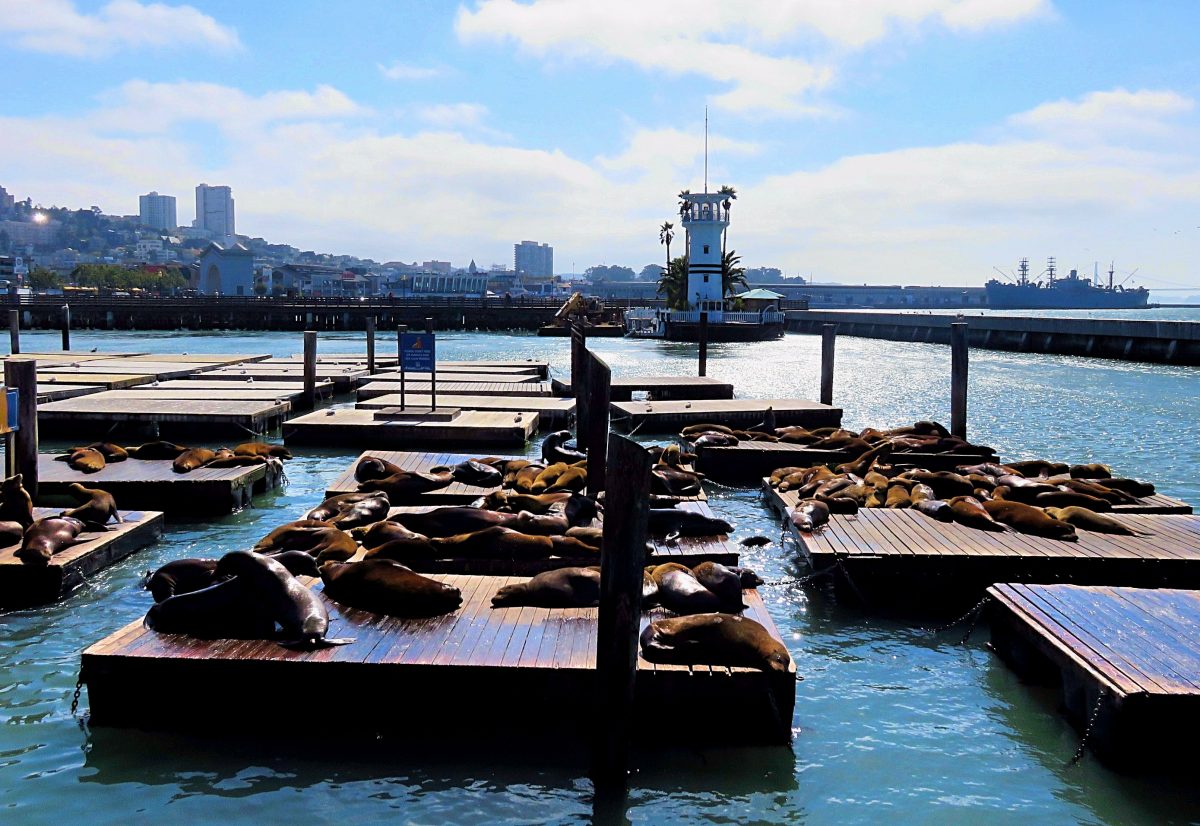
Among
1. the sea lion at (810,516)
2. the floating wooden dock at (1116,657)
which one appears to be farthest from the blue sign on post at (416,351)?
the floating wooden dock at (1116,657)

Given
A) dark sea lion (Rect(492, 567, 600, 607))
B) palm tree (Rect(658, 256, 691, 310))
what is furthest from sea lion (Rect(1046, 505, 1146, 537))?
palm tree (Rect(658, 256, 691, 310))

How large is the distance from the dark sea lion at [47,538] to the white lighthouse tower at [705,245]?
49719 mm

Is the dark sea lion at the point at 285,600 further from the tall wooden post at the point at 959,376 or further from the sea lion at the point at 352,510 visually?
the tall wooden post at the point at 959,376

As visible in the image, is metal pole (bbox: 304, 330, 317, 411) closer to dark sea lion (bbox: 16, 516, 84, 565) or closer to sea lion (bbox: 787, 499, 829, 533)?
dark sea lion (bbox: 16, 516, 84, 565)

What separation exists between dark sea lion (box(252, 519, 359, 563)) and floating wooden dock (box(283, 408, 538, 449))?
780 centimetres

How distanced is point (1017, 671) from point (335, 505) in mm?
5425

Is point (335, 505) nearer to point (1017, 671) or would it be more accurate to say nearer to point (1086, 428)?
point (1017, 671)

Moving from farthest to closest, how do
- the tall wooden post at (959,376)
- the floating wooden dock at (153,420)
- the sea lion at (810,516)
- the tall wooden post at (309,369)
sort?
the tall wooden post at (309,369), the floating wooden dock at (153,420), the tall wooden post at (959,376), the sea lion at (810,516)

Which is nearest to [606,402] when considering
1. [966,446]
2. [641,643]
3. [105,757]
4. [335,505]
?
[335,505]

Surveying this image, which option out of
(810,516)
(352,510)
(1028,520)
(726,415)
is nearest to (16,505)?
(352,510)

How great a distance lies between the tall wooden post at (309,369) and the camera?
1920cm

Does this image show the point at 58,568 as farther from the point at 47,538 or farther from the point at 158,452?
the point at 158,452

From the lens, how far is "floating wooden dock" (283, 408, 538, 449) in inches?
608

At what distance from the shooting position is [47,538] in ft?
26.3
